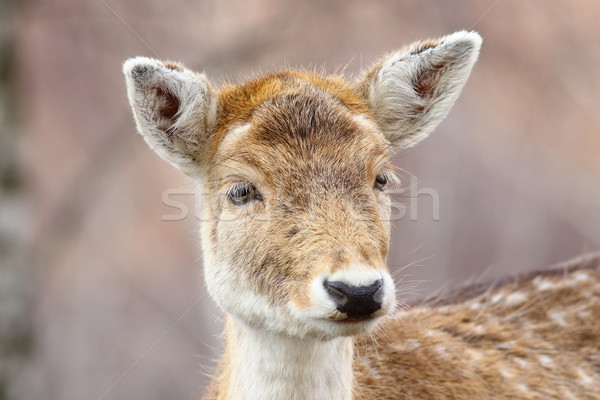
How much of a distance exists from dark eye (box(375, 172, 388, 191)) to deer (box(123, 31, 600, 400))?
1 centimetres

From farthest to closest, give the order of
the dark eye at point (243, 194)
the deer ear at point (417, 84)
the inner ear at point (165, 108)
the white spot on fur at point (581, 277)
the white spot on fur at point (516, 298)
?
the white spot on fur at point (581, 277) → the white spot on fur at point (516, 298) → the deer ear at point (417, 84) → the inner ear at point (165, 108) → the dark eye at point (243, 194)

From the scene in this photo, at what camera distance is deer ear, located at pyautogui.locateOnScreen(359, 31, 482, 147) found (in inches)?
237

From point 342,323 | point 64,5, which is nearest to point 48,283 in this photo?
point 64,5

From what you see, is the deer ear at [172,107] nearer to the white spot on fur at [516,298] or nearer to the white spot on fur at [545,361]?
the white spot on fur at [516,298]

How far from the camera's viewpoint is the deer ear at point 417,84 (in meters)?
6.02

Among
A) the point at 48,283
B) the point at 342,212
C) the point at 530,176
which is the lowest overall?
the point at 342,212

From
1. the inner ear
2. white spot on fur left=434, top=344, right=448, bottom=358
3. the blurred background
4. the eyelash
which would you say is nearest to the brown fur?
white spot on fur left=434, top=344, right=448, bottom=358

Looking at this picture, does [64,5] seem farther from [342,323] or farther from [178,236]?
[342,323]

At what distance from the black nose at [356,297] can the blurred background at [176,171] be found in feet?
24.7

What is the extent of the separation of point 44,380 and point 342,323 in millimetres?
11822

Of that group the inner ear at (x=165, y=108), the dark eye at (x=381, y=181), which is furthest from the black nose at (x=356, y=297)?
the inner ear at (x=165, y=108)

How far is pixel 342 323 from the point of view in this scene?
483 centimetres

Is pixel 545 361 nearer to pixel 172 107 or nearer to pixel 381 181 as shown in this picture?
pixel 381 181

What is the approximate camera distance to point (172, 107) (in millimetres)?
5922
